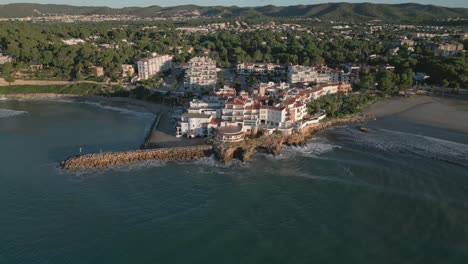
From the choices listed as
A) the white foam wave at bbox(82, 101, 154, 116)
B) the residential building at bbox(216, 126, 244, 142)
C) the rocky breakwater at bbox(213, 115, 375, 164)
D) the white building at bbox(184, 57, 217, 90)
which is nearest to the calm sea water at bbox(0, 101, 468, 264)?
the rocky breakwater at bbox(213, 115, 375, 164)

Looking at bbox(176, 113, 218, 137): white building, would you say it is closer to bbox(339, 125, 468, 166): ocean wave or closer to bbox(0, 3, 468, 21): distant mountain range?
bbox(339, 125, 468, 166): ocean wave

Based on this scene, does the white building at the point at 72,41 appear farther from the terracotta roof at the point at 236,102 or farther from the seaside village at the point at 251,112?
the terracotta roof at the point at 236,102

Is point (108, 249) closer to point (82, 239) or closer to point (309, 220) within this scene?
point (82, 239)

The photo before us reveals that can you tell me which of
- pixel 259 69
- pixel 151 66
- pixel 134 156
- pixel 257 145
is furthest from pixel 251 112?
pixel 151 66

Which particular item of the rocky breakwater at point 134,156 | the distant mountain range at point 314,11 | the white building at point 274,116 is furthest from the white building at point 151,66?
the distant mountain range at point 314,11

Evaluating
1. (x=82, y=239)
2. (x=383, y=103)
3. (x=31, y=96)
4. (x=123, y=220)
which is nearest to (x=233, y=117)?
(x=123, y=220)

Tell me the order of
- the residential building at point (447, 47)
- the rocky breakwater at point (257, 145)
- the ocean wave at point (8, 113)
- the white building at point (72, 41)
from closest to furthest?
the rocky breakwater at point (257, 145), the ocean wave at point (8, 113), the white building at point (72, 41), the residential building at point (447, 47)
